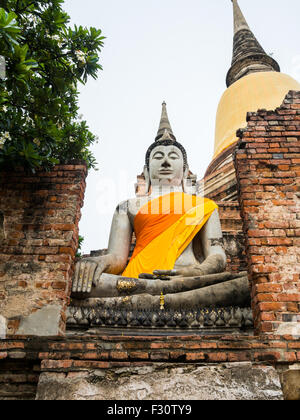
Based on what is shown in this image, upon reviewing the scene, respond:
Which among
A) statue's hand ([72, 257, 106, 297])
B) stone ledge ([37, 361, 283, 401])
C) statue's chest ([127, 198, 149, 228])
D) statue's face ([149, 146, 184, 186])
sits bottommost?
stone ledge ([37, 361, 283, 401])

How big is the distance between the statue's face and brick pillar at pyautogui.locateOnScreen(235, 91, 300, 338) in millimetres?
2294

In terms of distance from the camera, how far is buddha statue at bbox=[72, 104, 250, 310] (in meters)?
4.25

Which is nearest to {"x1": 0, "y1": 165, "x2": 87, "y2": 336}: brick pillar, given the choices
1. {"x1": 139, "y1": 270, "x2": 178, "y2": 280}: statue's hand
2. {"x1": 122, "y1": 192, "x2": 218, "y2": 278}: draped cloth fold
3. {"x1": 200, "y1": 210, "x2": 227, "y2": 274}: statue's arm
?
{"x1": 139, "y1": 270, "x2": 178, "y2": 280}: statue's hand

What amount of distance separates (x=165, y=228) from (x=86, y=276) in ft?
5.25

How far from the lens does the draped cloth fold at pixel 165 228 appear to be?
519 cm

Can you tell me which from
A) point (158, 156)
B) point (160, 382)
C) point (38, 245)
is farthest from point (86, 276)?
point (158, 156)

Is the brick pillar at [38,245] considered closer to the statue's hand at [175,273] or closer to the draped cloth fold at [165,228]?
the statue's hand at [175,273]

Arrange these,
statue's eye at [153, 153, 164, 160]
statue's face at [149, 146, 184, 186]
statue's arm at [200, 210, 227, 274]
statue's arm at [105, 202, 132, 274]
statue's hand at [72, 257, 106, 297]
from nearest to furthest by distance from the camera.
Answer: statue's hand at [72, 257, 106, 297], statue's arm at [200, 210, 227, 274], statue's arm at [105, 202, 132, 274], statue's face at [149, 146, 184, 186], statue's eye at [153, 153, 164, 160]

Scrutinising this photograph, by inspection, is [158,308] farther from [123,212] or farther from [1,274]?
[123,212]

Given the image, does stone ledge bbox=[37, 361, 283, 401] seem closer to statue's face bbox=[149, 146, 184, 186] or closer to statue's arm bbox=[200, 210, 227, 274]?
statue's arm bbox=[200, 210, 227, 274]

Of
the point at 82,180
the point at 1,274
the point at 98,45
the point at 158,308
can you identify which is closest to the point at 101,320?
the point at 158,308

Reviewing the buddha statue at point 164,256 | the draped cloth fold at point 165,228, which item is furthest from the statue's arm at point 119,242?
the draped cloth fold at point 165,228

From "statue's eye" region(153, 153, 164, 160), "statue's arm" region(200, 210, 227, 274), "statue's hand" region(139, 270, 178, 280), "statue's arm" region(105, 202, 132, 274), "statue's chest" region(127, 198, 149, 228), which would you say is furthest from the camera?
"statue's eye" region(153, 153, 164, 160)
